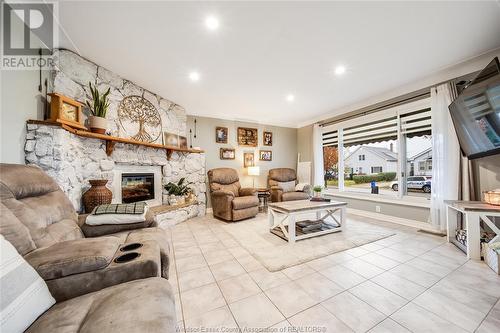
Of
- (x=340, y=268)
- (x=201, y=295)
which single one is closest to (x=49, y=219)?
(x=201, y=295)

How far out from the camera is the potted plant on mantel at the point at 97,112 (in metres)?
2.35

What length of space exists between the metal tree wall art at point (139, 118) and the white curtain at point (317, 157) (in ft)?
12.4

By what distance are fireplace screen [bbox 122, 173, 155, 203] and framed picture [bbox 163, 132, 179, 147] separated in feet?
2.30

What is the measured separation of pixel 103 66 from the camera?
258 centimetres

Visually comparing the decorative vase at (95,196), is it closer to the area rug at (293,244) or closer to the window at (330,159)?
the area rug at (293,244)

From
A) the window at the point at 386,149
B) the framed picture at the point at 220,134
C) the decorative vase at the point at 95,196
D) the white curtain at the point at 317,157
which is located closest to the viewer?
the decorative vase at the point at 95,196

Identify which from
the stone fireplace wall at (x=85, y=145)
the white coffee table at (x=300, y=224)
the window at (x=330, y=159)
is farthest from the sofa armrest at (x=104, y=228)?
the window at (x=330, y=159)

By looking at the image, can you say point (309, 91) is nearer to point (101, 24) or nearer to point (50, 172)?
point (101, 24)

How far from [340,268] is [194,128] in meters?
3.90

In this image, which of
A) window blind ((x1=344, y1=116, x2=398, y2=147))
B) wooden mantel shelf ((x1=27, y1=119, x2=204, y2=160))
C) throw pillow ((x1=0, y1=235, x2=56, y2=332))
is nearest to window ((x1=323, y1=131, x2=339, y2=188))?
window blind ((x1=344, y1=116, x2=398, y2=147))

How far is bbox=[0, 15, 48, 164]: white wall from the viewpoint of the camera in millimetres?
1606

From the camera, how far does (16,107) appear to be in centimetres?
172

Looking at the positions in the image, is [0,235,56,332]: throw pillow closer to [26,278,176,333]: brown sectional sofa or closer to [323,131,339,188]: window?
[26,278,176,333]: brown sectional sofa

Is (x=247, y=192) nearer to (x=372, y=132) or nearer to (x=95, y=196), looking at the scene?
(x=95, y=196)
